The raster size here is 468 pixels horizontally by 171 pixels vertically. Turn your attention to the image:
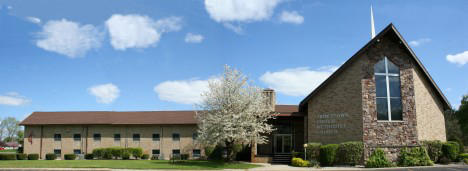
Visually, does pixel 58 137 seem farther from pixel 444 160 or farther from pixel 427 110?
pixel 444 160

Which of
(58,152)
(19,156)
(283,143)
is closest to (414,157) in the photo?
(283,143)

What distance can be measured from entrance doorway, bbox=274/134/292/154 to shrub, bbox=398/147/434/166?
10.3 metres

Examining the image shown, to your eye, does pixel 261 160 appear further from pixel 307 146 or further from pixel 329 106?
pixel 329 106

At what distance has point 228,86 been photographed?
26906 mm

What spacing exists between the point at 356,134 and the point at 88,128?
2761cm

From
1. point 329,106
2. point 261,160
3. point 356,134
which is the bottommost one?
point 261,160

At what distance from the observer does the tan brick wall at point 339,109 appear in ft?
85.7

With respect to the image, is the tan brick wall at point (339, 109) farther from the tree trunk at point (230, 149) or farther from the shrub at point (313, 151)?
the tree trunk at point (230, 149)

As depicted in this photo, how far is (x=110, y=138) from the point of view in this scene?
129 feet

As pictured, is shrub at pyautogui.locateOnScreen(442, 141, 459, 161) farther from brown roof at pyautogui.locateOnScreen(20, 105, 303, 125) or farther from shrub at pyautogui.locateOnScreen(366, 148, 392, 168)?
brown roof at pyautogui.locateOnScreen(20, 105, 303, 125)

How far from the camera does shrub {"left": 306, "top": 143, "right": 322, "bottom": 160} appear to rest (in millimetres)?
26062

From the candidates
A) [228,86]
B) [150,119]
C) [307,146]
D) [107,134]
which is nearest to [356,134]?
[307,146]

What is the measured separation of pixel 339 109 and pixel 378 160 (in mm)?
4484

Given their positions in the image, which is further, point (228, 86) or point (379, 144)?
point (228, 86)
